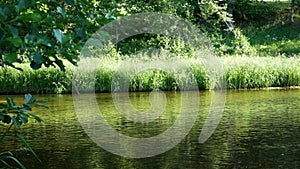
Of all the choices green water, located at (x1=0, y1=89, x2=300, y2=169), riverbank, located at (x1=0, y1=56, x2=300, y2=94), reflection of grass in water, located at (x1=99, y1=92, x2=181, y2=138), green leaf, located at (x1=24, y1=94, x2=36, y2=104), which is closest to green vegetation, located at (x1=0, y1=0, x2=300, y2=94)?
riverbank, located at (x1=0, y1=56, x2=300, y2=94)

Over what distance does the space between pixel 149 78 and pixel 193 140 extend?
282 inches

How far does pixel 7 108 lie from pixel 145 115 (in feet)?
23.0

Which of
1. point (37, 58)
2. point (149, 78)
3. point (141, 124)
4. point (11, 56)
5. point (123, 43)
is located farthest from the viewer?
point (123, 43)

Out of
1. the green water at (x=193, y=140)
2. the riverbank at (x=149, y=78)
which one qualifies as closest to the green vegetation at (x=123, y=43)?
the riverbank at (x=149, y=78)

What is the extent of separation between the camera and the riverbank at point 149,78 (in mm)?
14508

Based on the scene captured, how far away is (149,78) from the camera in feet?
48.1

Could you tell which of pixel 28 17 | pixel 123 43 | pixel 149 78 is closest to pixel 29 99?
pixel 28 17

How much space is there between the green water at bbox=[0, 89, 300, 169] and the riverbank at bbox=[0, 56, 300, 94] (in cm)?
278

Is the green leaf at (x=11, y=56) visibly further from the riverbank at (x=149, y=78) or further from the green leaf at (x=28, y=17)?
the riverbank at (x=149, y=78)

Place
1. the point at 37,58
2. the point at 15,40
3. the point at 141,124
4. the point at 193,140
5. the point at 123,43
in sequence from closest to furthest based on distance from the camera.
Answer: the point at 15,40 < the point at 37,58 < the point at 193,140 < the point at 141,124 < the point at 123,43

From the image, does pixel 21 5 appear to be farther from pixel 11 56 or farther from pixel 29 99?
pixel 29 99

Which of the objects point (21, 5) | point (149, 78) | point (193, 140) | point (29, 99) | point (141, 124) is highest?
point (21, 5)

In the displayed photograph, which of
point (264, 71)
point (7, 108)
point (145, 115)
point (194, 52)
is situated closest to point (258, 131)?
point (145, 115)

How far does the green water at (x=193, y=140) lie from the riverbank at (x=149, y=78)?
2.78 metres
